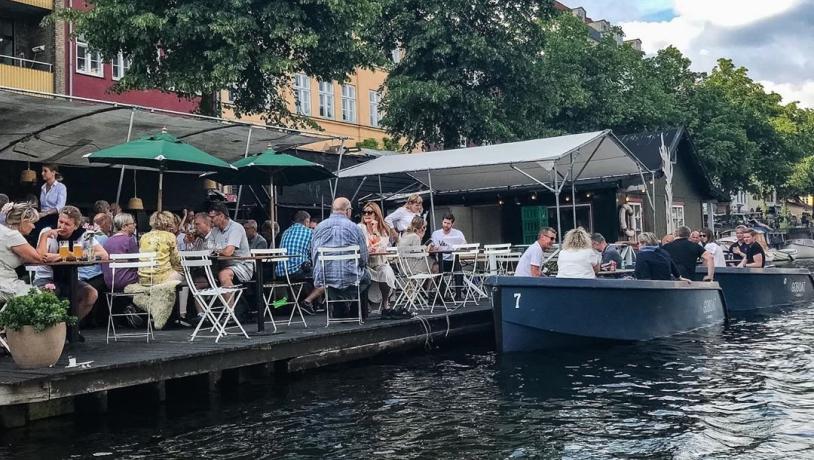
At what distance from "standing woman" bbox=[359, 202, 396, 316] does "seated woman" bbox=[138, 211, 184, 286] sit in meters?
2.61

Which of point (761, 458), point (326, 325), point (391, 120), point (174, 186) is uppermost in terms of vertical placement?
point (391, 120)

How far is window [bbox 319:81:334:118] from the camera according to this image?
3625 cm

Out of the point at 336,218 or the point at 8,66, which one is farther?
the point at 8,66

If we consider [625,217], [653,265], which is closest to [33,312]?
[653,265]

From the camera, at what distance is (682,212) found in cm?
3241

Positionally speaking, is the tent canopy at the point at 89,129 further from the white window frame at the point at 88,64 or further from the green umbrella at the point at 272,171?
the white window frame at the point at 88,64

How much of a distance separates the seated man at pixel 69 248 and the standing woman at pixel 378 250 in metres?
3.52

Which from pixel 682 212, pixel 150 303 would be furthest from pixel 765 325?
pixel 682 212

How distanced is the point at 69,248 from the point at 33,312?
173 cm

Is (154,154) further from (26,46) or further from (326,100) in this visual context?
(326,100)

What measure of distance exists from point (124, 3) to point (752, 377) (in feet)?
45.3

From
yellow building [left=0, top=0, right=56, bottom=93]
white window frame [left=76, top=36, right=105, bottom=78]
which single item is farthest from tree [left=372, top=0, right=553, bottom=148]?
yellow building [left=0, top=0, right=56, bottom=93]

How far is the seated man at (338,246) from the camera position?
1035 centimetres

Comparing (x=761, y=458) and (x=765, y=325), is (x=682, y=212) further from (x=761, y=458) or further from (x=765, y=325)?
(x=761, y=458)
